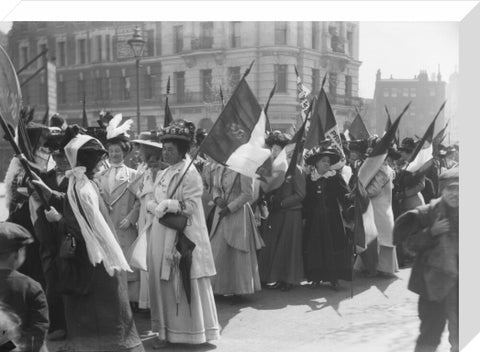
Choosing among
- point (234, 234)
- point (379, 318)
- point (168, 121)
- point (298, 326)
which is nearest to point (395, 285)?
point (379, 318)

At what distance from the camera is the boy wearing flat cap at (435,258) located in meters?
4.68

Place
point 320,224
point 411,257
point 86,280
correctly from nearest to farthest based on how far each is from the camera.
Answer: point 86,280
point 411,257
point 320,224

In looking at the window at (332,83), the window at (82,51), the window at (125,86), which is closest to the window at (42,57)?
the window at (82,51)

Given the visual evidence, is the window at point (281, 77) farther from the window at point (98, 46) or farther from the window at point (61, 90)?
the window at point (61, 90)

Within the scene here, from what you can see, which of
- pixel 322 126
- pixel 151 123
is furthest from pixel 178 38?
pixel 322 126

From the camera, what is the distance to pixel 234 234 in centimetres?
570

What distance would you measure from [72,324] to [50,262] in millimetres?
479

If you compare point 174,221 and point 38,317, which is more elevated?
point 174,221

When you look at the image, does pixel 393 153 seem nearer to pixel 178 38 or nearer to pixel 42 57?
pixel 178 38

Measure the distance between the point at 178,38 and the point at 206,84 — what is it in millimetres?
462

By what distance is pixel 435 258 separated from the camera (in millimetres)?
4801

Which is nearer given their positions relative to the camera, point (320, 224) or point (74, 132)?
point (74, 132)

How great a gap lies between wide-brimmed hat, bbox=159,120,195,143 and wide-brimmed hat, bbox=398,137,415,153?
6.53ft

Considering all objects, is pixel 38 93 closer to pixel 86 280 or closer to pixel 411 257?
pixel 86 280
